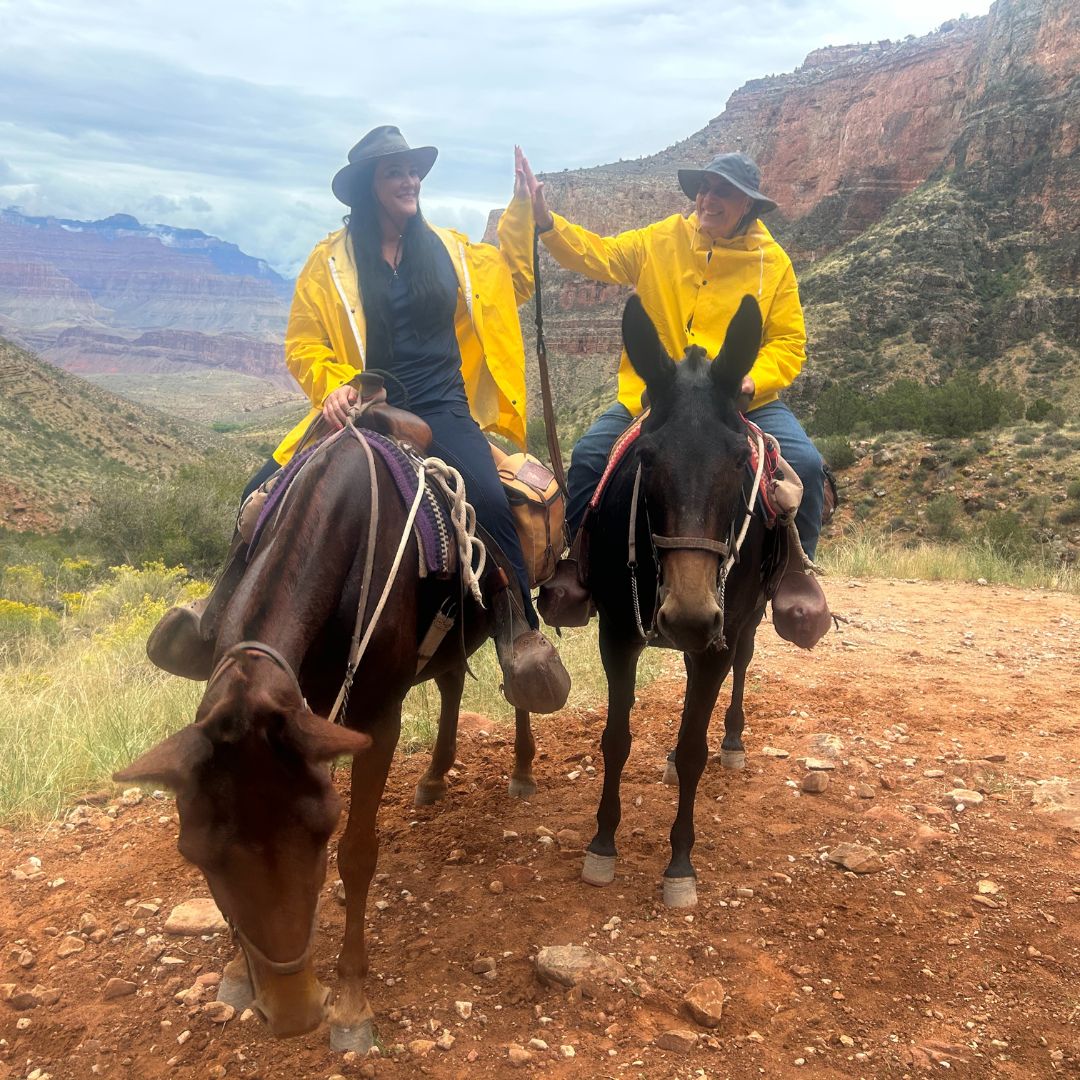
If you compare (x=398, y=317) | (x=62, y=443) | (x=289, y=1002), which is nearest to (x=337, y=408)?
(x=398, y=317)

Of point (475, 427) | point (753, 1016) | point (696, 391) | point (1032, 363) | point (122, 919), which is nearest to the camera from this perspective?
point (753, 1016)

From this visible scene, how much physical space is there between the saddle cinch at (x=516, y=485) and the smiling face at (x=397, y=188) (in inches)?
→ 34.0

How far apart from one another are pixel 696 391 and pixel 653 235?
5.70 ft

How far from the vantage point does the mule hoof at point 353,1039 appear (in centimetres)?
296

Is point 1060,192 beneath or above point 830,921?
above

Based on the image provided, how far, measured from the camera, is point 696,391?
3.35 meters

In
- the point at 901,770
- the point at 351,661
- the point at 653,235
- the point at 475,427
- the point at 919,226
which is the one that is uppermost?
the point at 919,226

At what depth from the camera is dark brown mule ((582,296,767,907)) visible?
315 cm

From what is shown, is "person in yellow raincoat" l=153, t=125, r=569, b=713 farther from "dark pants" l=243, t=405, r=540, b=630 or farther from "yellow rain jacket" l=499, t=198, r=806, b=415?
"yellow rain jacket" l=499, t=198, r=806, b=415

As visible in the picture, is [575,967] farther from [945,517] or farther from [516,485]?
[945,517]

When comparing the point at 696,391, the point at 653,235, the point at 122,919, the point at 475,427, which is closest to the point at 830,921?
the point at 696,391

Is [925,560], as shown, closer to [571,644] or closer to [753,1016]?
[571,644]

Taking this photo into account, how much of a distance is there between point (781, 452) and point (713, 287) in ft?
3.18

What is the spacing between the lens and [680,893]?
3887 millimetres
